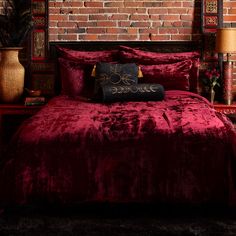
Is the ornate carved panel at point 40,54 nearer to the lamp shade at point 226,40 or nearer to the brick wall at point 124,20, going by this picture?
the brick wall at point 124,20

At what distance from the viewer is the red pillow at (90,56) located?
4.59 m

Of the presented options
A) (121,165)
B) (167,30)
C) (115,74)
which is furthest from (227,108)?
(121,165)

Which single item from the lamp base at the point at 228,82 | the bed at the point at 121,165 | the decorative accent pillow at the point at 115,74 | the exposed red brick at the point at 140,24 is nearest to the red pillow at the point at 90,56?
the decorative accent pillow at the point at 115,74

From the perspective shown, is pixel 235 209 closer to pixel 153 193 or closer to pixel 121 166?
pixel 153 193

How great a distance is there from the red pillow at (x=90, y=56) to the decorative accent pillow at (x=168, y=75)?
35 centimetres

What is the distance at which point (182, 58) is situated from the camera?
4.63m

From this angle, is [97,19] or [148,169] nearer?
[148,169]

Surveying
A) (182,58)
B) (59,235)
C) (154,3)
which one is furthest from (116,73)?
(59,235)

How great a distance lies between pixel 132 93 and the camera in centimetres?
383

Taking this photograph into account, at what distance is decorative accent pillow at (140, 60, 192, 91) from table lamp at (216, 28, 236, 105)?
0.42 metres

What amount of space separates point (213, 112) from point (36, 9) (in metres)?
2.41

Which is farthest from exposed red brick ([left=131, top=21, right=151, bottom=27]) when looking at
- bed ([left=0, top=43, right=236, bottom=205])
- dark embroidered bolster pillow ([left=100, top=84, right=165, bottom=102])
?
bed ([left=0, top=43, right=236, bottom=205])

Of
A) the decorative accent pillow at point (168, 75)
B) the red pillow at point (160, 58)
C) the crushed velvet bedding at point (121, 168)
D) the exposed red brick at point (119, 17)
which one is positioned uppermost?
the exposed red brick at point (119, 17)

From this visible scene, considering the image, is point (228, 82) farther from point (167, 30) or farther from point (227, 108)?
point (167, 30)
